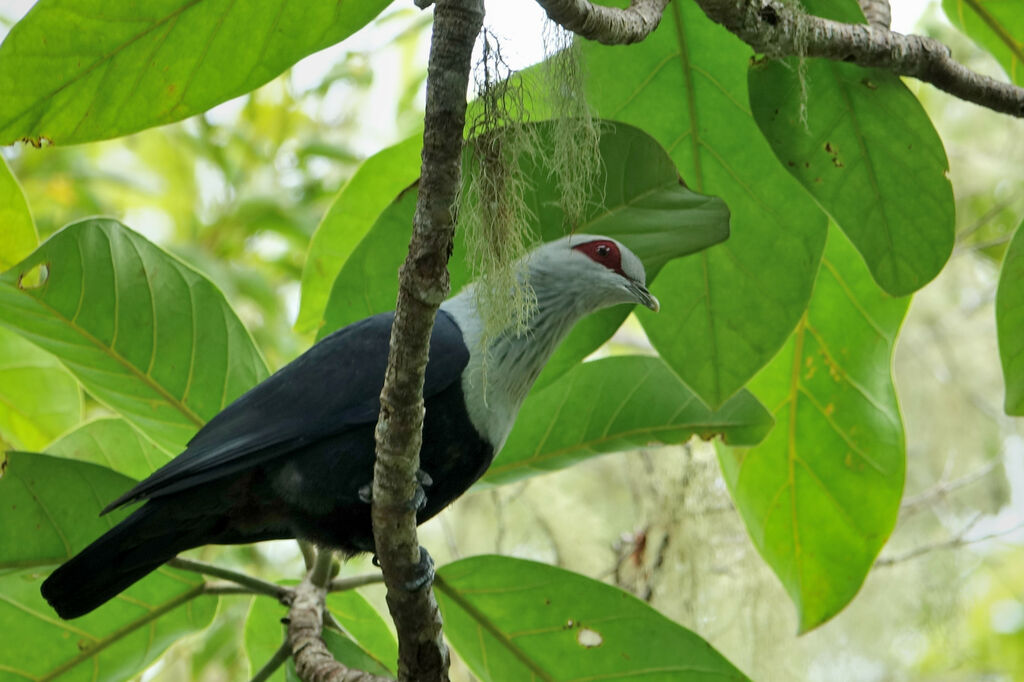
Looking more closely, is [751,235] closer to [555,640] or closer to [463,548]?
[555,640]

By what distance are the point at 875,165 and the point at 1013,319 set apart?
0.44 m

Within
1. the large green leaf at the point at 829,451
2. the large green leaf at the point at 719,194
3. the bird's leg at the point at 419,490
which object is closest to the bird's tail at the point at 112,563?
the bird's leg at the point at 419,490

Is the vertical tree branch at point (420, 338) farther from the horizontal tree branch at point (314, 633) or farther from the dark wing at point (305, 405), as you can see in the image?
the dark wing at point (305, 405)

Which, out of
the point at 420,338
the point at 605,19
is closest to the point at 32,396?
the point at 420,338

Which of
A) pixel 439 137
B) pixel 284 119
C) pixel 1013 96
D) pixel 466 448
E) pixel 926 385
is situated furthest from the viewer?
pixel 926 385

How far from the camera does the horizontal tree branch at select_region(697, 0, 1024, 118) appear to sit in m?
1.72

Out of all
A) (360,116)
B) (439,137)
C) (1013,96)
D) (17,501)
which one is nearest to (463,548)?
(360,116)

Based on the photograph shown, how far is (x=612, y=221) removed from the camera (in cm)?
203

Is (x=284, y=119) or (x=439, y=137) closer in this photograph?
(x=439, y=137)

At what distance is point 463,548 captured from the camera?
14.5 feet

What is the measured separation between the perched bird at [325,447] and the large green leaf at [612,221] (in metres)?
0.07

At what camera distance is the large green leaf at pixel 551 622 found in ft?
6.79

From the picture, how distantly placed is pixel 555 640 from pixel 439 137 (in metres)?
1.32

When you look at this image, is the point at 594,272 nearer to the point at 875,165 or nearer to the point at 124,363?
the point at 875,165
